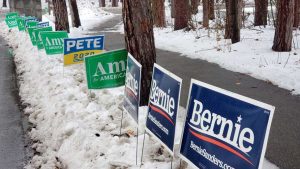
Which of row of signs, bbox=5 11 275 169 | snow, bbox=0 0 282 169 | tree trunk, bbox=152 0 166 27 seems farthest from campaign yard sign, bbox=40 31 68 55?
tree trunk, bbox=152 0 166 27

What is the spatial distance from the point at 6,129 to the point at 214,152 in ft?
14.5

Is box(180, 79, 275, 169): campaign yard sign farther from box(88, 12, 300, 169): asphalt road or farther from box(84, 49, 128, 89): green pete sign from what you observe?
box(84, 49, 128, 89): green pete sign

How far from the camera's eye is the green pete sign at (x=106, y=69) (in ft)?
17.9

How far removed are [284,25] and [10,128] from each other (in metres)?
7.14

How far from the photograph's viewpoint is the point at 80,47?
7.66 m

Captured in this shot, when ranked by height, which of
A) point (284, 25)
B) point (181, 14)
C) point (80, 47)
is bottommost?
point (80, 47)

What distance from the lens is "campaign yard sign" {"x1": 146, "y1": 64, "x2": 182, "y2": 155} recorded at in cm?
342

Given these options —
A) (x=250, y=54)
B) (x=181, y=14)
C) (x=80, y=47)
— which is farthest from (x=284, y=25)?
(x=181, y=14)

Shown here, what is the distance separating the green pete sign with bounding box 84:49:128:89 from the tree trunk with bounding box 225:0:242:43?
6.56 meters

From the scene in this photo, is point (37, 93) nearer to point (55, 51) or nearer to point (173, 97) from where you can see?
point (55, 51)

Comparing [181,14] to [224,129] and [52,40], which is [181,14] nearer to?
[52,40]

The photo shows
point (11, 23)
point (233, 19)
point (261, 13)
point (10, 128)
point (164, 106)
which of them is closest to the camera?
point (164, 106)

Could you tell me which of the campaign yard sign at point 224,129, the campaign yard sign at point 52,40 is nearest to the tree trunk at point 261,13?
the campaign yard sign at point 52,40

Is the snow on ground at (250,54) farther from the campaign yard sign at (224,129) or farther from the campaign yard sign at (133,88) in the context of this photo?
the campaign yard sign at (224,129)
